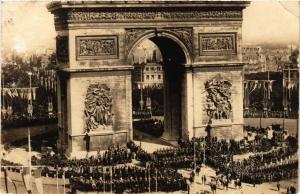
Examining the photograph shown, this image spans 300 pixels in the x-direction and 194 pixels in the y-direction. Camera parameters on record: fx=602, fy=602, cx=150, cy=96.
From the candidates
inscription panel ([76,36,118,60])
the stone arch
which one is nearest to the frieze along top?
the stone arch

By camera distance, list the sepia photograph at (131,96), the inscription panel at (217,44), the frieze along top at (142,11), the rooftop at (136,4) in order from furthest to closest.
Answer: the inscription panel at (217,44)
the frieze along top at (142,11)
the rooftop at (136,4)
the sepia photograph at (131,96)

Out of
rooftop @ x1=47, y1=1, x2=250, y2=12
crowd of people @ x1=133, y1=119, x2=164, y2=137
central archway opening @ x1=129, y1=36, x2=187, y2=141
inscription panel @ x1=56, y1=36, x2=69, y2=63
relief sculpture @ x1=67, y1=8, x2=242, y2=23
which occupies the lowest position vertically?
crowd of people @ x1=133, y1=119, x2=164, y2=137

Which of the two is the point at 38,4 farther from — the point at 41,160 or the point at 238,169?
the point at 238,169

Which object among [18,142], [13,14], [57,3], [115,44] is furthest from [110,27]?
[18,142]

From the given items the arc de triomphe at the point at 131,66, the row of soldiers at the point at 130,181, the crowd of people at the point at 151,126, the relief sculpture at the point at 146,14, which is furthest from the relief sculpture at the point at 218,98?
the row of soldiers at the point at 130,181

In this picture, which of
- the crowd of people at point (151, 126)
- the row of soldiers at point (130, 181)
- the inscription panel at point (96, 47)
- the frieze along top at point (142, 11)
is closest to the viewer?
the row of soldiers at point (130, 181)

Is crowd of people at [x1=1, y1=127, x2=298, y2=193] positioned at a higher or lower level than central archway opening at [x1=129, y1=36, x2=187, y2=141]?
lower

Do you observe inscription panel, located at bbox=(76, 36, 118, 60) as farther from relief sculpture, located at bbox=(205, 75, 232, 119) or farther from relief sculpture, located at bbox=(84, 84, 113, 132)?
relief sculpture, located at bbox=(205, 75, 232, 119)

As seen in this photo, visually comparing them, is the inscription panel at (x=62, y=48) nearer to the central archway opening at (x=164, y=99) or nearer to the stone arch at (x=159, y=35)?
the stone arch at (x=159, y=35)
